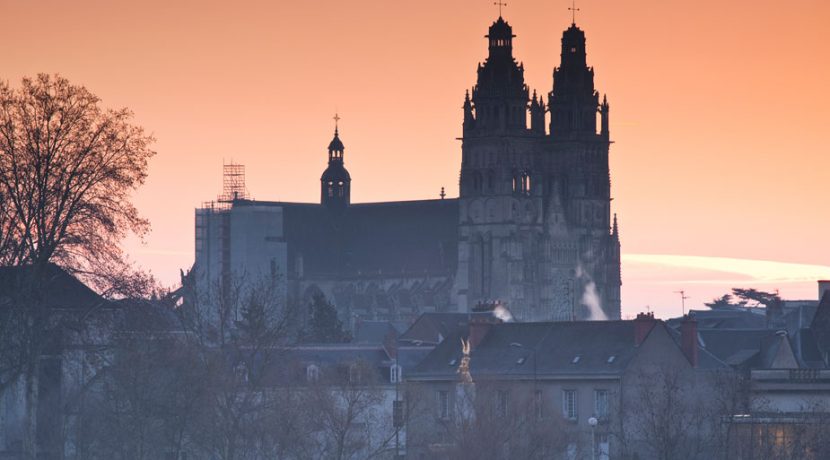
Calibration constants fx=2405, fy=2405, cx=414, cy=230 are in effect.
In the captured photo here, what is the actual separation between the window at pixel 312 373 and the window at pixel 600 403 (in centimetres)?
1296

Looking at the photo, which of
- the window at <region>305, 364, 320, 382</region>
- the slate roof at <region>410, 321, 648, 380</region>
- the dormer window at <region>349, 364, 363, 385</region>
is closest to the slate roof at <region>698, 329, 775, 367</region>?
the slate roof at <region>410, 321, 648, 380</region>

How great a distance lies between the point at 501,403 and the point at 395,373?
12.2 m

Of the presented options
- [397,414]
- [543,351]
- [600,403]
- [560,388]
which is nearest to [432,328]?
[543,351]

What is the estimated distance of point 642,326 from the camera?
10306cm

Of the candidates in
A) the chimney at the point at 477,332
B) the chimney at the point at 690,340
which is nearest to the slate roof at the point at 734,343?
the chimney at the point at 690,340

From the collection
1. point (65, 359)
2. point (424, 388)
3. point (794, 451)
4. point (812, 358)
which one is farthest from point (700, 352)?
point (65, 359)

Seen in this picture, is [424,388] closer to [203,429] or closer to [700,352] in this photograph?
[700,352]

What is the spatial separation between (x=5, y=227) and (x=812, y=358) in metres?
48.9

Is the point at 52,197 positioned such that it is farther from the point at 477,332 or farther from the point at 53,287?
the point at 477,332

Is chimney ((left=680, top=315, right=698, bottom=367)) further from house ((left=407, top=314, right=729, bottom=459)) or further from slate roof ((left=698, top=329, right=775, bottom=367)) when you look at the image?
slate roof ((left=698, top=329, right=775, bottom=367))

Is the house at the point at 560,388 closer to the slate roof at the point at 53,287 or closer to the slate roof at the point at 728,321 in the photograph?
the slate roof at the point at 53,287

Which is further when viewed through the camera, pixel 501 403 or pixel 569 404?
pixel 569 404

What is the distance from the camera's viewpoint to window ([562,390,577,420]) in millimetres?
101375

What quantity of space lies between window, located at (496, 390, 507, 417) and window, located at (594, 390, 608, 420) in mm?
3850
